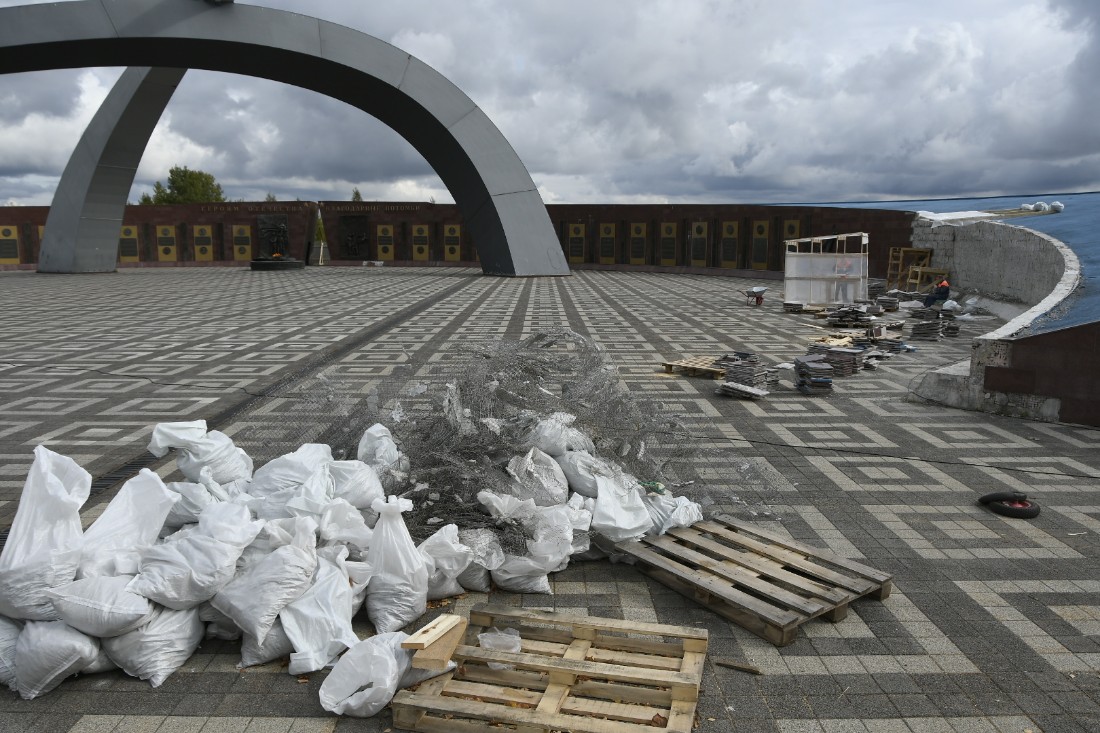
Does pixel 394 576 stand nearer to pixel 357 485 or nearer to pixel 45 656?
pixel 357 485

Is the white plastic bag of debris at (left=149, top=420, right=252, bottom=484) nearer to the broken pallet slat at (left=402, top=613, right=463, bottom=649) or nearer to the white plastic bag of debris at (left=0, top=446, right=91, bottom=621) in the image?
the white plastic bag of debris at (left=0, top=446, right=91, bottom=621)

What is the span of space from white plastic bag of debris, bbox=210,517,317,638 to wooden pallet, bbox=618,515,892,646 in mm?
1640

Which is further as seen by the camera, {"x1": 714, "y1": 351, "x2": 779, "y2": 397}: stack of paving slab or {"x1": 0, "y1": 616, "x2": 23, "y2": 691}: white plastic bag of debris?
{"x1": 714, "y1": 351, "x2": 779, "y2": 397}: stack of paving slab

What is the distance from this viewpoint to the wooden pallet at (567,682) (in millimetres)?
2770

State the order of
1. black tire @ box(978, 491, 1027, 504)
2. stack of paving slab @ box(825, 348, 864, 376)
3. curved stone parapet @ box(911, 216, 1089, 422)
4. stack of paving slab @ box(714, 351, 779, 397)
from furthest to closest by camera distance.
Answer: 1. stack of paving slab @ box(825, 348, 864, 376)
2. stack of paving slab @ box(714, 351, 779, 397)
3. curved stone parapet @ box(911, 216, 1089, 422)
4. black tire @ box(978, 491, 1027, 504)

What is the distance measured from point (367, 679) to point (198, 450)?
7.10ft

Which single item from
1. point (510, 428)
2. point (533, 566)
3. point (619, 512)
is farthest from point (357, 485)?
point (619, 512)

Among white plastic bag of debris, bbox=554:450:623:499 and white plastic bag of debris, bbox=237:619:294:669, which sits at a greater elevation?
white plastic bag of debris, bbox=554:450:623:499

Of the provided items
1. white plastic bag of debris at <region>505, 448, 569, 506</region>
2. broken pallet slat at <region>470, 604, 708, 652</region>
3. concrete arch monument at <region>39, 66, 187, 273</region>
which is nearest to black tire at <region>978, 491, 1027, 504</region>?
broken pallet slat at <region>470, 604, 708, 652</region>

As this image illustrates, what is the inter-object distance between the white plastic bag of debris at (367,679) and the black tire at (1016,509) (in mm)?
3661

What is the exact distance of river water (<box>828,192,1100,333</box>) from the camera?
8297 mm

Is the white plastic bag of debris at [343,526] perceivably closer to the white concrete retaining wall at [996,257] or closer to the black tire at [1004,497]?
the black tire at [1004,497]

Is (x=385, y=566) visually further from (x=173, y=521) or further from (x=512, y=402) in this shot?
(x=512, y=402)

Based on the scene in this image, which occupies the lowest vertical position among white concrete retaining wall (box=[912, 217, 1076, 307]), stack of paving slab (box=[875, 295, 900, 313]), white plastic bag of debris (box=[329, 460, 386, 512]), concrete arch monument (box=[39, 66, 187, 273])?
white plastic bag of debris (box=[329, 460, 386, 512])
